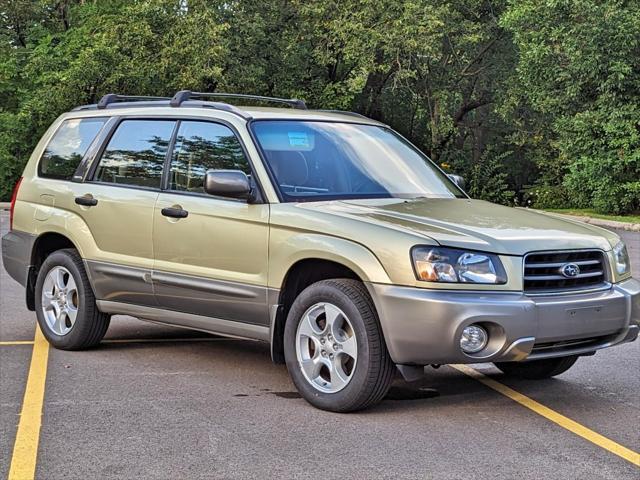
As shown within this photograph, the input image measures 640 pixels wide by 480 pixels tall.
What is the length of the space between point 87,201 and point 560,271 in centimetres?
362

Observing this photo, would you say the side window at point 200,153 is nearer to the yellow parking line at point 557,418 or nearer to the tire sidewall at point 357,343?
the tire sidewall at point 357,343

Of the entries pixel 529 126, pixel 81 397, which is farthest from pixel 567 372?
pixel 529 126

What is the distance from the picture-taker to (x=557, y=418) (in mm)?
5754

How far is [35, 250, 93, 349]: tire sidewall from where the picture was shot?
296 inches

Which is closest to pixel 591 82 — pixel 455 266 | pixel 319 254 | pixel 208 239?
pixel 208 239

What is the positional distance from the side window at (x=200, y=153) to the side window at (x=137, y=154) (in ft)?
0.51

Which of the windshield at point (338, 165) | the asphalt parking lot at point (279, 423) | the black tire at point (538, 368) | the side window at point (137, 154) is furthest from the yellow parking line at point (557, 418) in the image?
the side window at point (137, 154)

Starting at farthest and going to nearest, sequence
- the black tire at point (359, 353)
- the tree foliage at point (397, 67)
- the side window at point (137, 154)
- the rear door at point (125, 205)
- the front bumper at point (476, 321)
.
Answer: the tree foliage at point (397, 67) → the side window at point (137, 154) → the rear door at point (125, 205) → the black tire at point (359, 353) → the front bumper at point (476, 321)

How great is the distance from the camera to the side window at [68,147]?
785 cm

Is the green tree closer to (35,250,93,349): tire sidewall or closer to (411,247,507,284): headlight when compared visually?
(35,250,93,349): tire sidewall

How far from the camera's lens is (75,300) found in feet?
25.3

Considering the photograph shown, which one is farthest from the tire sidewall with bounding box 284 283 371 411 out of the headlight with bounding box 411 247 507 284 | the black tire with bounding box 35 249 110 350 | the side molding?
the black tire with bounding box 35 249 110 350

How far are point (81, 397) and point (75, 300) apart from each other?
1738mm

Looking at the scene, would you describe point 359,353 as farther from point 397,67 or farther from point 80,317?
point 397,67
